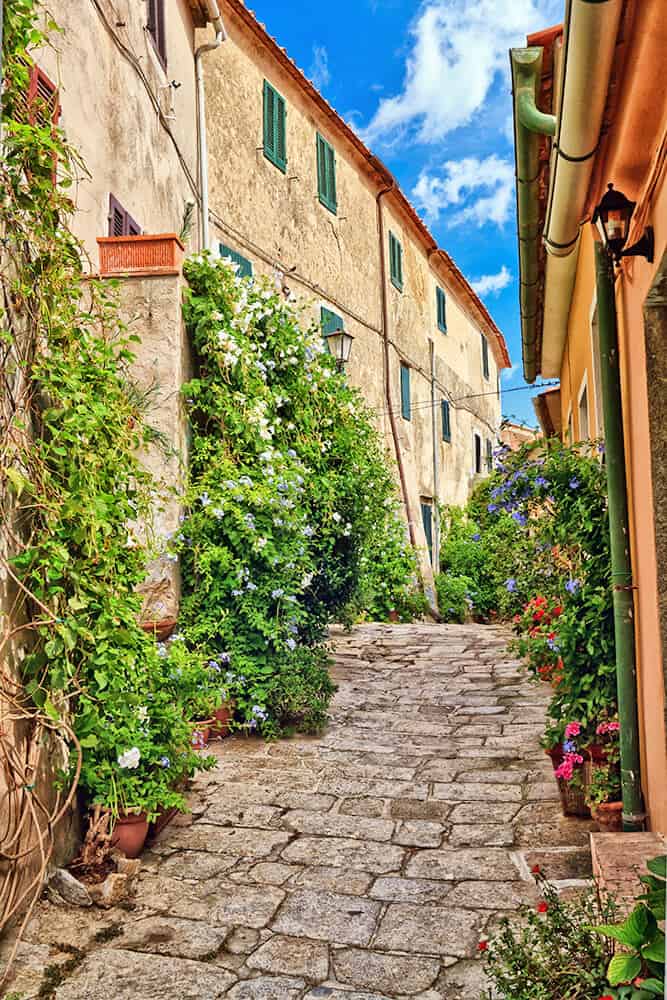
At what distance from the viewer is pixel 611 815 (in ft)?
13.5

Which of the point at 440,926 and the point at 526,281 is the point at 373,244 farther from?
the point at 440,926

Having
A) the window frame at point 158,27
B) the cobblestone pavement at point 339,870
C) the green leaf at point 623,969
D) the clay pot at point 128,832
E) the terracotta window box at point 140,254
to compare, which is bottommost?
the cobblestone pavement at point 339,870

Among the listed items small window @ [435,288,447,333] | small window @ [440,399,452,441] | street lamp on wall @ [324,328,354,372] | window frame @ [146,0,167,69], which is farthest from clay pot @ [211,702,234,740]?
small window @ [435,288,447,333]

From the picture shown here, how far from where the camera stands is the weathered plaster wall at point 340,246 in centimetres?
1045

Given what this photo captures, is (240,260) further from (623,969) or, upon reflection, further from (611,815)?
(623,969)

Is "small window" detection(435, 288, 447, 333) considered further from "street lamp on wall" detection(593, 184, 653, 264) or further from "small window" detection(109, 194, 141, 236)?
"street lamp on wall" detection(593, 184, 653, 264)

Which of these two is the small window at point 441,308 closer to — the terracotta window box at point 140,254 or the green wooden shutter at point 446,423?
the green wooden shutter at point 446,423

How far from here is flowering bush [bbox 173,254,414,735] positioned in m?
6.13

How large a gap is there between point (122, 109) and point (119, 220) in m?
0.86

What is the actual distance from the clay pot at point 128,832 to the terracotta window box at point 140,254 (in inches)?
139

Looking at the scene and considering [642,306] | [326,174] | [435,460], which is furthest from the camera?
[435,460]

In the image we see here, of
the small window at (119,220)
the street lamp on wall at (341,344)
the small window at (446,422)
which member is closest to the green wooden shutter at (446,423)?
the small window at (446,422)

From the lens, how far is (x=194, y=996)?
10.0 ft

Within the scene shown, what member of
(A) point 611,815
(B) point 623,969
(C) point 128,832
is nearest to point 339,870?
(C) point 128,832
